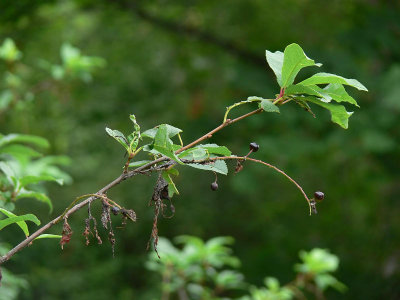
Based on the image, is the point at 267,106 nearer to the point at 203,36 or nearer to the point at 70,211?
the point at 70,211

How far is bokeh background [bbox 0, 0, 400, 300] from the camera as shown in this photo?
15.6 feet

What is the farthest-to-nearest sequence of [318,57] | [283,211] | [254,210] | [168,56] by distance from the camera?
[254,210] < [283,211] < [168,56] < [318,57]

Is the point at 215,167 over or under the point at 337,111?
under

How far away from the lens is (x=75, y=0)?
495 cm

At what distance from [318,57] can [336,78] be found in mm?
3986

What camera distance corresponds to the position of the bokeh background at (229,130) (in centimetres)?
477

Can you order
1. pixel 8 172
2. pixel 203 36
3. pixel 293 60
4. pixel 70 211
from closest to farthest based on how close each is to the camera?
1. pixel 70 211
2. pixel 293 60
3. pixel 8 172
4. pixel 203 36

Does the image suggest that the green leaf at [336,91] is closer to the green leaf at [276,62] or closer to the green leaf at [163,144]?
the green leaf at [276,62]

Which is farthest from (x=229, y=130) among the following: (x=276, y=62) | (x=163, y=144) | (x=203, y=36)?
(x=163, y=144)

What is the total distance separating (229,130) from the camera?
5.91 meters

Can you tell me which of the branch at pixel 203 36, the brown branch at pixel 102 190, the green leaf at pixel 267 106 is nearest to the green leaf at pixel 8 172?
the brown branch at pixel 102 190

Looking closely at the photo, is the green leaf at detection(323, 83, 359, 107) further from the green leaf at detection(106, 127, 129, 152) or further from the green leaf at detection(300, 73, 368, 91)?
the green leaf at detection(106, 127, 129, 152)

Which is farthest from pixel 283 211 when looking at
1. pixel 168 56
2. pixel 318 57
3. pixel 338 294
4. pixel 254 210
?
pixel 318 57

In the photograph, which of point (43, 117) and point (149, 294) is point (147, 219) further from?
point (43, 117)
